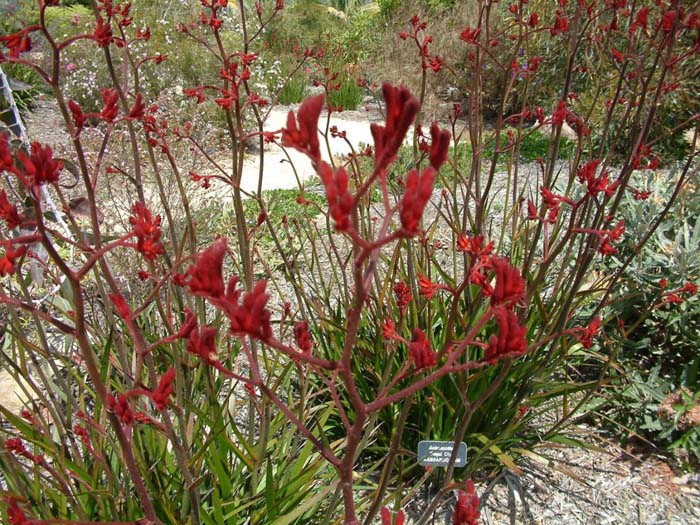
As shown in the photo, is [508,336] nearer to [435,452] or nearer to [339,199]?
[339,199]

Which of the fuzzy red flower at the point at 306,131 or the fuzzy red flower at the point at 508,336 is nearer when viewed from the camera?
the fuzzy red flower at the point at 306,131

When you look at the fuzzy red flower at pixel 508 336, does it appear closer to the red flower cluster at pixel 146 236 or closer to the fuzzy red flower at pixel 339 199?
the fuzzy red flower at pixel 339 199

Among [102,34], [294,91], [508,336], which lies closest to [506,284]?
[508,336]

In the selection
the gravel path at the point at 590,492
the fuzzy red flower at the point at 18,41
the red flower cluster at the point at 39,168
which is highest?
the fuzzy red flower at the point at 18,41

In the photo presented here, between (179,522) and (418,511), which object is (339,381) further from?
(179,522)

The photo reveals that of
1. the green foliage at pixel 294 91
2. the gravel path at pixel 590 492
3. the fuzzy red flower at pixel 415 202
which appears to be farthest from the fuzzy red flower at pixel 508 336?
the green foliage at pixel 294 91

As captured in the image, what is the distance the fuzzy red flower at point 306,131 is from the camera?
0.58m

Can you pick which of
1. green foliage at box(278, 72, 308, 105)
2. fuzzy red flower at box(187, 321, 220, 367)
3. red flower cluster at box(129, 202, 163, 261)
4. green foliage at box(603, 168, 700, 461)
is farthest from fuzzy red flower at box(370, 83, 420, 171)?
green foliage at box(278, 72, 308, 105)

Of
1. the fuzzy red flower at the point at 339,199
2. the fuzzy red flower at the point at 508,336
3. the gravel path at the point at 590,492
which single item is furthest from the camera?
the gravel path at the point at 590,492

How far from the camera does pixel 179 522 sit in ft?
5.25

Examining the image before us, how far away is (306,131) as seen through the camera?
1.91ft

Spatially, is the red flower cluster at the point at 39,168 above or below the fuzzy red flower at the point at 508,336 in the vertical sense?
above

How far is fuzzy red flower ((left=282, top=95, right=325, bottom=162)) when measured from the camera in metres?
0.58

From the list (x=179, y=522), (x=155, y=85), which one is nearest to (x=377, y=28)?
(x=155, y=85)
